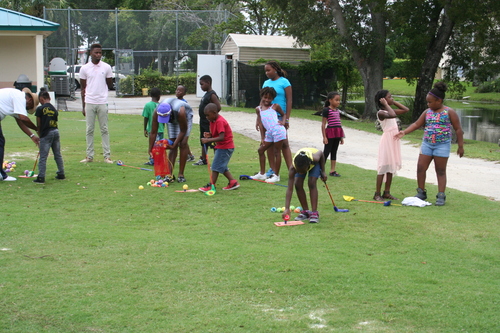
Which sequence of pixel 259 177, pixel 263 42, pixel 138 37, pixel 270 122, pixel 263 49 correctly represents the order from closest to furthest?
pixel 270 122, pixel 259 177, pixel 263 49, pixel 263 42, pixel 138 37

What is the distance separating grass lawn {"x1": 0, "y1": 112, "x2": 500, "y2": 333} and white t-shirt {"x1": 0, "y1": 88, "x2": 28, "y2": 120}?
1.24 m

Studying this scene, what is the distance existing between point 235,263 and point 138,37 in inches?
1095

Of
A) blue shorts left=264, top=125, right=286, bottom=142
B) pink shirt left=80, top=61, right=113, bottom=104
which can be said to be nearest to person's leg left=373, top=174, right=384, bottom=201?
blue shorts left=264, top=125, right=286, bottom=142

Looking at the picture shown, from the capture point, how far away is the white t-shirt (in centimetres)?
857

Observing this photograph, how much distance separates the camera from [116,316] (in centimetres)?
404

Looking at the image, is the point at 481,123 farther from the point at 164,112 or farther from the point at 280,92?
the point at 164,112

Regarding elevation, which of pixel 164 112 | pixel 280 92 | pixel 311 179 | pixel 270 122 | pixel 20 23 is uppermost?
pixel 20 23

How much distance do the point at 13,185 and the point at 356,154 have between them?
27.5ft

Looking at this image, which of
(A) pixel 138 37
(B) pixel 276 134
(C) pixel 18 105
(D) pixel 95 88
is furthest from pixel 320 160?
(A) pixel 138 37

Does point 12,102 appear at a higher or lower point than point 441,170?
higher

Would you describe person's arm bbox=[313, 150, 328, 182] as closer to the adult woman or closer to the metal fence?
the adult woman

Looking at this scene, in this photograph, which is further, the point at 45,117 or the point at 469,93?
the point at 469,93

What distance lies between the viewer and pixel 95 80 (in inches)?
401

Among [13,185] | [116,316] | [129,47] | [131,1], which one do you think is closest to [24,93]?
[13,185]
